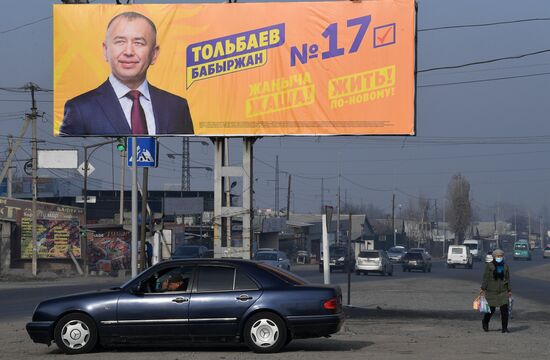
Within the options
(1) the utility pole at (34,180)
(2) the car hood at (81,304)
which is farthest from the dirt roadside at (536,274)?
(2) the car hood at (81,304)

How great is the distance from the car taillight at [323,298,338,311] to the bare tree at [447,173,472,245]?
130 m

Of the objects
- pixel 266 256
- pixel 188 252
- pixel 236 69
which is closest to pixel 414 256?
pixel 266 256

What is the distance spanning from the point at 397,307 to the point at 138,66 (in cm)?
945

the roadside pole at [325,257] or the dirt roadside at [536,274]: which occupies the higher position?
the roadside pole at [325,257]

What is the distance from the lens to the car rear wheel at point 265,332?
13484 mm

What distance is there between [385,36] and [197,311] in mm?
11795

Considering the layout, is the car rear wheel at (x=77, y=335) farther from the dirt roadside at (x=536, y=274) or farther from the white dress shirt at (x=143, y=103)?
the dirt roadside at (x=536, y=274)

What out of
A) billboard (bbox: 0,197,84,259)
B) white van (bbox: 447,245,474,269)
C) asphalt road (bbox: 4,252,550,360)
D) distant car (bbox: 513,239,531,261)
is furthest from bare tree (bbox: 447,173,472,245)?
asphalt road (bbox: 4,252,550,360)

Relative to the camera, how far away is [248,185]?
80.2ft

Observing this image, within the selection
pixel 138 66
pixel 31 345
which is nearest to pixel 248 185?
pixel 138 66

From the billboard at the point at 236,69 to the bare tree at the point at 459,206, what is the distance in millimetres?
120512

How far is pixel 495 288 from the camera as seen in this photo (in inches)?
694

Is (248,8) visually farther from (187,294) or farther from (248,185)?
(187,294)

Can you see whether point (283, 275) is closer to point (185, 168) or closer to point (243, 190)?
point (243, 190)
